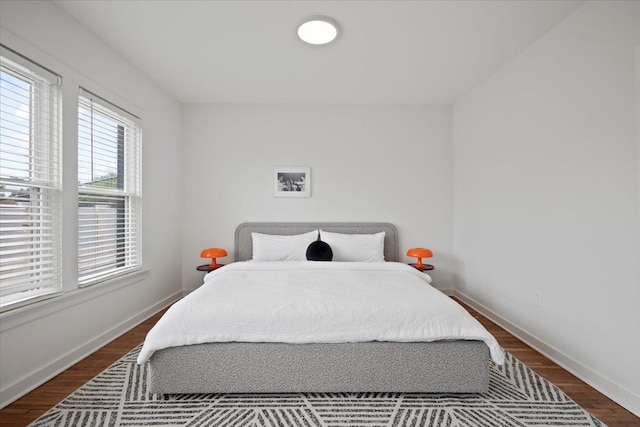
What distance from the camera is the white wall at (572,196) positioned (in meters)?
1.74

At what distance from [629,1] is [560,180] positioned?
111cm

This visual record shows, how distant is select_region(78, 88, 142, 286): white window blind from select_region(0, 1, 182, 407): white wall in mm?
99

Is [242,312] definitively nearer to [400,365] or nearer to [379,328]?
[379,328]

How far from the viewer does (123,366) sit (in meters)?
2.12

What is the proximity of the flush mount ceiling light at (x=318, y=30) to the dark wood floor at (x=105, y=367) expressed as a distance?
9.58 feet

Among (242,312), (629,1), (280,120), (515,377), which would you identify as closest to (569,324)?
(515,377)

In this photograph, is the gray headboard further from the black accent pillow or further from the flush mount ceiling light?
the flush mount ceiling light

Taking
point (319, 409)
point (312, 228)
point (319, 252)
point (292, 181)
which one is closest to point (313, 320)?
point (319, 409)

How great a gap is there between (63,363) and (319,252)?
2283 millimetres

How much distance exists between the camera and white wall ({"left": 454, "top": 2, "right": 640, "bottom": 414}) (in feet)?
5.72

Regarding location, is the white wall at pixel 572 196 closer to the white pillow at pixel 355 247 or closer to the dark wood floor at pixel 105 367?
the dark wood floor at pixel 105 367

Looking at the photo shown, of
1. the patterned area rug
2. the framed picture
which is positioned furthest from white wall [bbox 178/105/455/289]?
the patterned area rug

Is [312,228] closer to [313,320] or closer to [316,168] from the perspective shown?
[316,168]

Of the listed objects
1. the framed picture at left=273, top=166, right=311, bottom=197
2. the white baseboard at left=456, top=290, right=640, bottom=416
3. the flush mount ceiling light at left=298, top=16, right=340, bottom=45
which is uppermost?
the flush mount ceiling light at left=298, top=16, right=340, bottom=45
